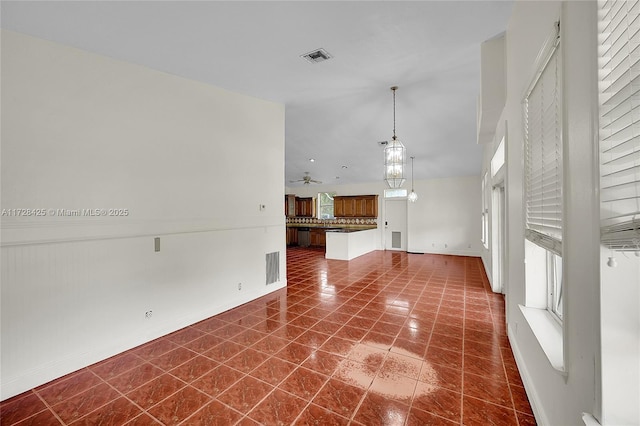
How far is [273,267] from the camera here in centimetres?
475

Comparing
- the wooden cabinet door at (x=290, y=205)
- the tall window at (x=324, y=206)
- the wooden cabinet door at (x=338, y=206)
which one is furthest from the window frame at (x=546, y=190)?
the wooden cabinet door at (x=290, y=205)

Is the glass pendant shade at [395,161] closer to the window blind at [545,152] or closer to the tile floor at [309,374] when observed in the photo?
the window blind at [545,152]

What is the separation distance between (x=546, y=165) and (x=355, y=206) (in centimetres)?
872

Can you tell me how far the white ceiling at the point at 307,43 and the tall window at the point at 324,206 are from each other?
6431mm

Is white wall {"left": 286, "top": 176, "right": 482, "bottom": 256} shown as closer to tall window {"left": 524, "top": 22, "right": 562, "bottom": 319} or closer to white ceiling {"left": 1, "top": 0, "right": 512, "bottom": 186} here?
white ceiling {"left": 1, "top": 0, "right": 512, "bottom": 186}

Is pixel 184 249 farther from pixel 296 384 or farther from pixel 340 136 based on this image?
pixel 340 136

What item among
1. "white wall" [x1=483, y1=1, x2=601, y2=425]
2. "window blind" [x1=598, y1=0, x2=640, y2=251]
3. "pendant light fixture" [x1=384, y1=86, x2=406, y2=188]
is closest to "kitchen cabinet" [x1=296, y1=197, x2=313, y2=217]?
"pendant light fixture" [x1=384, y1=86, x2=406, y2=188]

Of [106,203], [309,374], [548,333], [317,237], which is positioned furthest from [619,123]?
[317,237]

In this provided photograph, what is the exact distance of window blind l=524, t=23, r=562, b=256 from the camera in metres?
1.42

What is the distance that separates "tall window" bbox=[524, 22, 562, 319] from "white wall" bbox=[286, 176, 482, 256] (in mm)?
7060

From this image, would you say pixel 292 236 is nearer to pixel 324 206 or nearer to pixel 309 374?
pixel 324 206

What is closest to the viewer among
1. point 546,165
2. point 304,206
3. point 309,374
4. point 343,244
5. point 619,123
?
point 619,123

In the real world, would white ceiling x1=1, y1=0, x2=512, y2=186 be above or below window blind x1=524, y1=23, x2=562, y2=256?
above

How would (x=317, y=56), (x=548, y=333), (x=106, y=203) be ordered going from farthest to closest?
(x=317, y=56)
(x=106, y=203)
(x=548, y=333)
